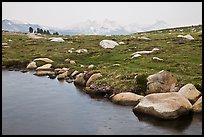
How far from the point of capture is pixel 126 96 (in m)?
35.1

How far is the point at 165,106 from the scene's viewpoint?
28.8 meters

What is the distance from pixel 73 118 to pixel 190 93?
39.1 ft

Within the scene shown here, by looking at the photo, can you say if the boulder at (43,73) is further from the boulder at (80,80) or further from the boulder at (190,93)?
the boulder at (190,93)

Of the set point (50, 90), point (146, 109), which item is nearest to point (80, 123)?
point (146, 109)

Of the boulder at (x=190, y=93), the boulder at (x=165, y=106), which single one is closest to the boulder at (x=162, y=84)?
the boulder at (x=190, y=93)

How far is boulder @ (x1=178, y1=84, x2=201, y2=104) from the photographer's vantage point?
105ft

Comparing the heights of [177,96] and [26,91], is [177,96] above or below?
above

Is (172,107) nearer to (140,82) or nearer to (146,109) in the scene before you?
(146,109)

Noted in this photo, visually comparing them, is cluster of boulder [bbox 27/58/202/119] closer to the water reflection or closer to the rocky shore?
the rocky shore

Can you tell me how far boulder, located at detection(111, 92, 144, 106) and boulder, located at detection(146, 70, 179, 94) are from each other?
2.04 meters

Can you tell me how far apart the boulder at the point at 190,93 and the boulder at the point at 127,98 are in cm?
441

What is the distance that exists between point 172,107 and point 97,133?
749 cm

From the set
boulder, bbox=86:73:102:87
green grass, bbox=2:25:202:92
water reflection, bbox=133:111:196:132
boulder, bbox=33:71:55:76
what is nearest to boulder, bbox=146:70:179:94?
green grass, bbox=2:25:202:92

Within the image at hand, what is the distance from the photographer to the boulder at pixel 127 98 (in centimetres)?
3419
